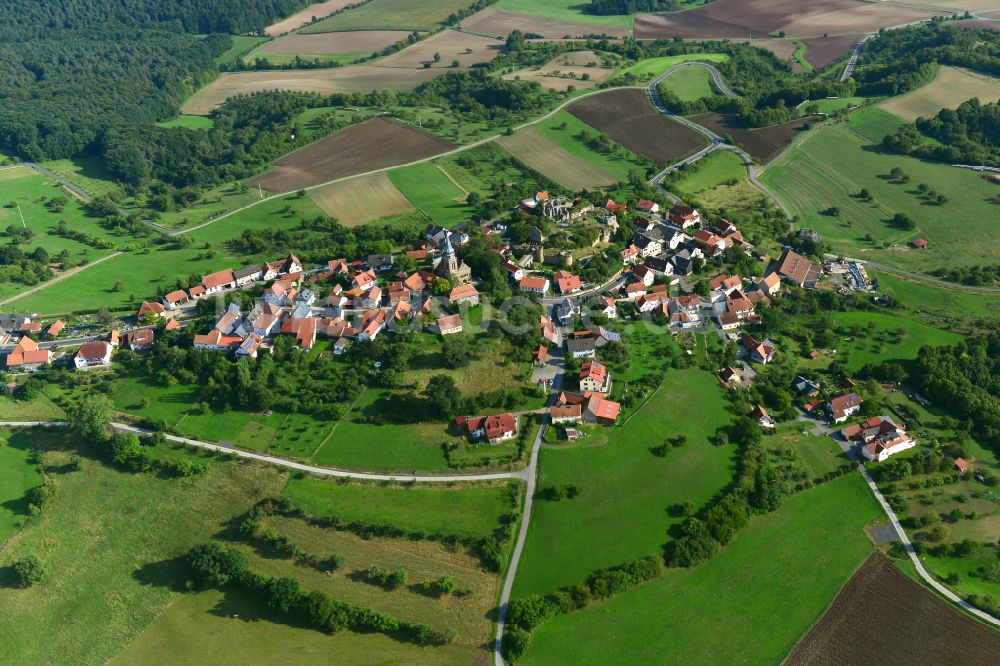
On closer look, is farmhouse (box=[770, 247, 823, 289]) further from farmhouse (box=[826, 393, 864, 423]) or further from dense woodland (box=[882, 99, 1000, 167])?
dense woodland (box=[882, 99, 1000, 167])

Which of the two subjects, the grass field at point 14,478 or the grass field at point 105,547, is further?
the grass field at point 14,478

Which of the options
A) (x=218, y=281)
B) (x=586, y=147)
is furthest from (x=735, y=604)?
(x=586, y=147)

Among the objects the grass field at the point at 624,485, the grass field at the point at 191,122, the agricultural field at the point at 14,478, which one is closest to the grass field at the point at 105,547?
the agricultural field at the point at 14,478

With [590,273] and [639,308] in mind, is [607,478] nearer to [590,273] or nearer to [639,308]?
[639,308]

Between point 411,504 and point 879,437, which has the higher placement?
point 411,504

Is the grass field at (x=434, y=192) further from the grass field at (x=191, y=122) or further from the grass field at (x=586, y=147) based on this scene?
the grass field at (x=191, y=122)

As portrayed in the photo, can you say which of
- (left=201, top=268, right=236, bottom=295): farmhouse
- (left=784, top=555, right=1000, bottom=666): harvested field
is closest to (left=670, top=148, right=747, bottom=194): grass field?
(left=201, top=268, right=236, bottom=295): farmhouse

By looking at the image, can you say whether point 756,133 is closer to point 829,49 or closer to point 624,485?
point 829,49
